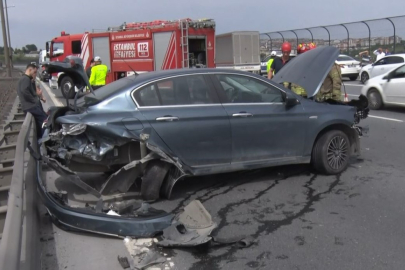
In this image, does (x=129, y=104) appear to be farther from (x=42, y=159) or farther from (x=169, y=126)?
(x=42, y=159)

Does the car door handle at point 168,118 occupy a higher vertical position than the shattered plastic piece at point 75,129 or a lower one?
higher

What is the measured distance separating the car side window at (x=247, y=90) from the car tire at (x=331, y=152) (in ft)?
2.93

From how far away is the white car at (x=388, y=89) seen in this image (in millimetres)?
12148

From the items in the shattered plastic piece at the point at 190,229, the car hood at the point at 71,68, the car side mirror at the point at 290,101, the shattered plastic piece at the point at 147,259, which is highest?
the car hood at the point at 71,68

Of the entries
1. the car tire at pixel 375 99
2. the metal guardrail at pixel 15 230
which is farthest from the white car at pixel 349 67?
the metal guardrail at pixel 15 230

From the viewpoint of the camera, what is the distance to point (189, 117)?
5.36 meters

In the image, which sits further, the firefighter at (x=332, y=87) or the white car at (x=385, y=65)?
the white car at (x=385, y=65)

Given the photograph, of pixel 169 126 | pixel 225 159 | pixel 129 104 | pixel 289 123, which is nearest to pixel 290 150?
pixel 289 123

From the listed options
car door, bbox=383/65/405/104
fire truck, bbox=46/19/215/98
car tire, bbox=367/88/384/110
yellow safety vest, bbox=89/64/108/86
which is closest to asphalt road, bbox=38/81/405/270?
car door, bbox=383/65/405/104

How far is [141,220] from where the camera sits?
4.28m

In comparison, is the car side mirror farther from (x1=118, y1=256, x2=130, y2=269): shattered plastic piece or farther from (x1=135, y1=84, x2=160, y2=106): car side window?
(x1=118, y1=256, x2=130, y2=269): shattered plastic piece

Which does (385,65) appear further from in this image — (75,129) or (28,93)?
(75,129)

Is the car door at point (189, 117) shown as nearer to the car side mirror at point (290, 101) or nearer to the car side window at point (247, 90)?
the car side window at point (247, 90)

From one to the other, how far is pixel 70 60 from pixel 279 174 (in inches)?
133
